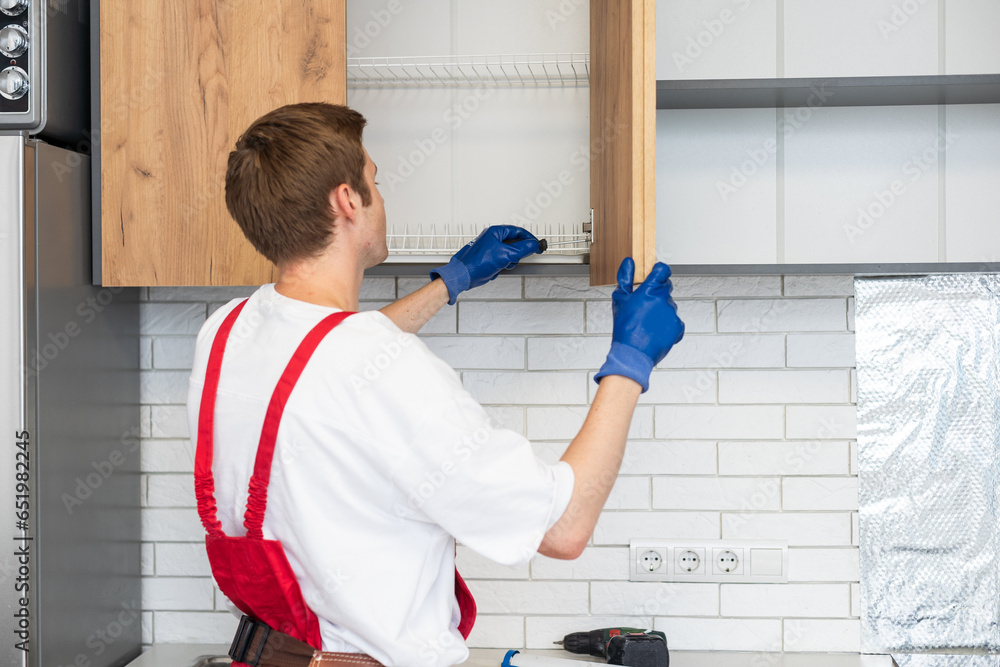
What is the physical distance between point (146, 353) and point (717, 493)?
1369 millimetres

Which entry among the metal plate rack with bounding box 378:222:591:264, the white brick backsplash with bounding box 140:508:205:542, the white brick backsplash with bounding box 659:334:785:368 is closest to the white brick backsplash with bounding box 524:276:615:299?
the metal plate rack with bounding box 378:222:591:264

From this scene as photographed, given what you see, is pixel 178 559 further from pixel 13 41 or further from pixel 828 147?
pixel 828 147

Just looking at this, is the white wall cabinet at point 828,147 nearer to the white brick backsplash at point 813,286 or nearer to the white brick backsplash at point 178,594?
the white brick backsplash at point 813,286

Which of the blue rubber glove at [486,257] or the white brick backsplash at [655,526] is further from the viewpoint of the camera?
the white brick backsplash at [655,526]

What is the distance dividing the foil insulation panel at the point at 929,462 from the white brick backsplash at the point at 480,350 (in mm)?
782

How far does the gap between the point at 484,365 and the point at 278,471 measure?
877 millimetres

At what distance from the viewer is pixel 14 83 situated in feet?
4.60

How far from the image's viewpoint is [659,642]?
157 centimetres

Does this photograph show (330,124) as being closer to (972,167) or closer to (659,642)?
(659,642)

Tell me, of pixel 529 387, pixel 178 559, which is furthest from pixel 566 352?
pixel 178 559

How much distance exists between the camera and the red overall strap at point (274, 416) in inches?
36.4

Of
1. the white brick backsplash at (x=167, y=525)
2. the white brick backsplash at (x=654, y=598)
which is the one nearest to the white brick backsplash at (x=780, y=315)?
the white brick backsplash at (x=654, y=598)

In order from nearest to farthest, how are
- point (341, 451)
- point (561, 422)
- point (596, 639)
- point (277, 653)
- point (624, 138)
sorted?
point (341, 451)
point (277, 653)
point (624, 138)
point (596, 639)
point (561, 422)

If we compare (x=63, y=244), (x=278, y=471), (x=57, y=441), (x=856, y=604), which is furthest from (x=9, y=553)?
(x=856, y=604)
